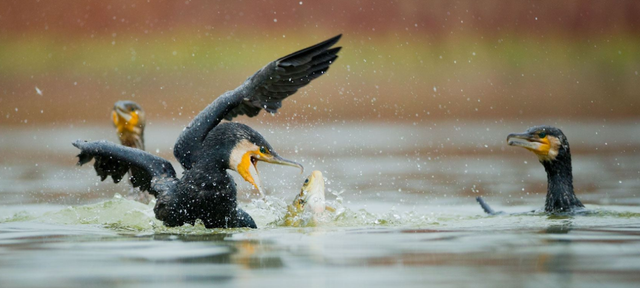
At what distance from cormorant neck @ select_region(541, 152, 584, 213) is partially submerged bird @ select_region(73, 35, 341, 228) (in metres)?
2.47

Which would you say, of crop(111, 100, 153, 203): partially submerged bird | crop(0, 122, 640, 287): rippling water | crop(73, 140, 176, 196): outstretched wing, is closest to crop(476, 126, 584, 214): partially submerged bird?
crop(0, 122, 640, 287): rippling water

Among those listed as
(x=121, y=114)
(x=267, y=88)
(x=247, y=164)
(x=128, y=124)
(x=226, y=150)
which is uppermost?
(x=121, y=114)

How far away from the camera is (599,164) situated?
1355 cm

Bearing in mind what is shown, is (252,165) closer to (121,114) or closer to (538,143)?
(538,143)

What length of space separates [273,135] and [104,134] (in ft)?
11.1

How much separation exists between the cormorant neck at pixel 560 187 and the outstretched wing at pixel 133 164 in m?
3.20

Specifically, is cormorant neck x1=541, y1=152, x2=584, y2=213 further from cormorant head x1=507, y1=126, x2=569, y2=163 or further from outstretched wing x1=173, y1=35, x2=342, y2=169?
outstretched wing x1=173, y1=35, x2=342, y2=169

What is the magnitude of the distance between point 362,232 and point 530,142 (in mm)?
2382

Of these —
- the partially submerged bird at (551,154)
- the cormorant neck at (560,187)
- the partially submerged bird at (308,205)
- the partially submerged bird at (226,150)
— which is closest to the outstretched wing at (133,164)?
the partially submerged bird at (226,150)

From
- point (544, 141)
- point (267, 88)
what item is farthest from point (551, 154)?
point (267, 88)

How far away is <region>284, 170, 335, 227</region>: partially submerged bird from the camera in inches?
325

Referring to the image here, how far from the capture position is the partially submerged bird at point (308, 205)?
8250mm

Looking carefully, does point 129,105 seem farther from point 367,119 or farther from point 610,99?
point 610,99

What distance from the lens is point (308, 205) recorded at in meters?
8.37
